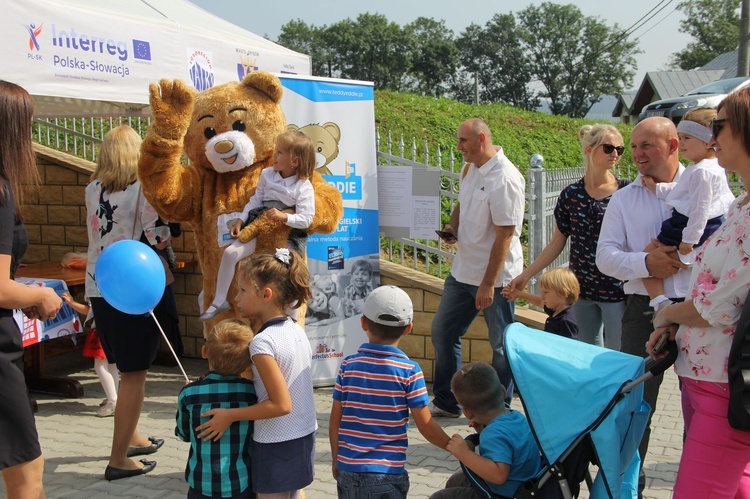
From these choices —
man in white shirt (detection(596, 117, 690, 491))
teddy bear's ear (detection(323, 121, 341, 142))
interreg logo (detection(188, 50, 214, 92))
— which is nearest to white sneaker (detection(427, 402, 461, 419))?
man in white shirt (detection(596, 117, 690, 491))

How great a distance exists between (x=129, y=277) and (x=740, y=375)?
248cm

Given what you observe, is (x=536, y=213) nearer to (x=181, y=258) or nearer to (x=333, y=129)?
(x=333, y=129)

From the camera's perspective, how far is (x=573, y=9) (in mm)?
85125

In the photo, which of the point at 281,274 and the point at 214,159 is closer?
the point at 281,274

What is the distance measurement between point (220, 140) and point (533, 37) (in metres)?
87.8

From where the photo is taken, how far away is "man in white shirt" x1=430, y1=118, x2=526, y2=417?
4.80 meters

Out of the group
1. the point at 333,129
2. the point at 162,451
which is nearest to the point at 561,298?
the point at 333,129

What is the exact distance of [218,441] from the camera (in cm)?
289

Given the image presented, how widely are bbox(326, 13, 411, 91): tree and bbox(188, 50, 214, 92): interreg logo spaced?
6947 cm

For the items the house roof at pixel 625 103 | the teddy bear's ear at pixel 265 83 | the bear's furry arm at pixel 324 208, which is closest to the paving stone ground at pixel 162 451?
the bear's furry arm at pixel 324 208

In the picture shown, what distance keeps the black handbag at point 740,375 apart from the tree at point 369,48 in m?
73.5

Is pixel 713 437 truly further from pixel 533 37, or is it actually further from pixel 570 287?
pixel 533 37

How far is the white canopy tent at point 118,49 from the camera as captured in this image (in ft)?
15.1

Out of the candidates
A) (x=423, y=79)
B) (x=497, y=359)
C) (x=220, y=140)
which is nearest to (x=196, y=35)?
(x=220, y=140)
